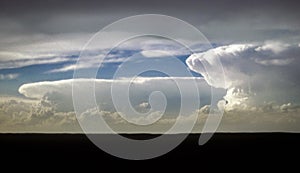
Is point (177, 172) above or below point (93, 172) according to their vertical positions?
below

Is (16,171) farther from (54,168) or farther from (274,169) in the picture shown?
(274,169)

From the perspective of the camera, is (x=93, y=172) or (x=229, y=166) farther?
(x=229, y=166)

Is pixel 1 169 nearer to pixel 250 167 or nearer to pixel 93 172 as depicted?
pixel 93 172

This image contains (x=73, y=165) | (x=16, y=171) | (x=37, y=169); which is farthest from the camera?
(x=73, y=165)

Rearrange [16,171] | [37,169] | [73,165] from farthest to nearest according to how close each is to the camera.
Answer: [73,165], [37,169], [16,171]

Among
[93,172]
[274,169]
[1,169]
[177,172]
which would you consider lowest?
[274,169]

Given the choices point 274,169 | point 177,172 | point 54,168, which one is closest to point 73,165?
point 54,168

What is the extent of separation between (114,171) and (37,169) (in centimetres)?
534

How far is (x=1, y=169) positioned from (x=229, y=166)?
16.1 meters

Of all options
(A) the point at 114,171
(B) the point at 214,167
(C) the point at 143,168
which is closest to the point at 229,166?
(B) the point at 214,167

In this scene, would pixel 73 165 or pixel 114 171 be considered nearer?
pixel 114 171

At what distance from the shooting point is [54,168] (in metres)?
32.8

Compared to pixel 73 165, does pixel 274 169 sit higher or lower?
lower

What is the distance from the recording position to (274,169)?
102 feet
